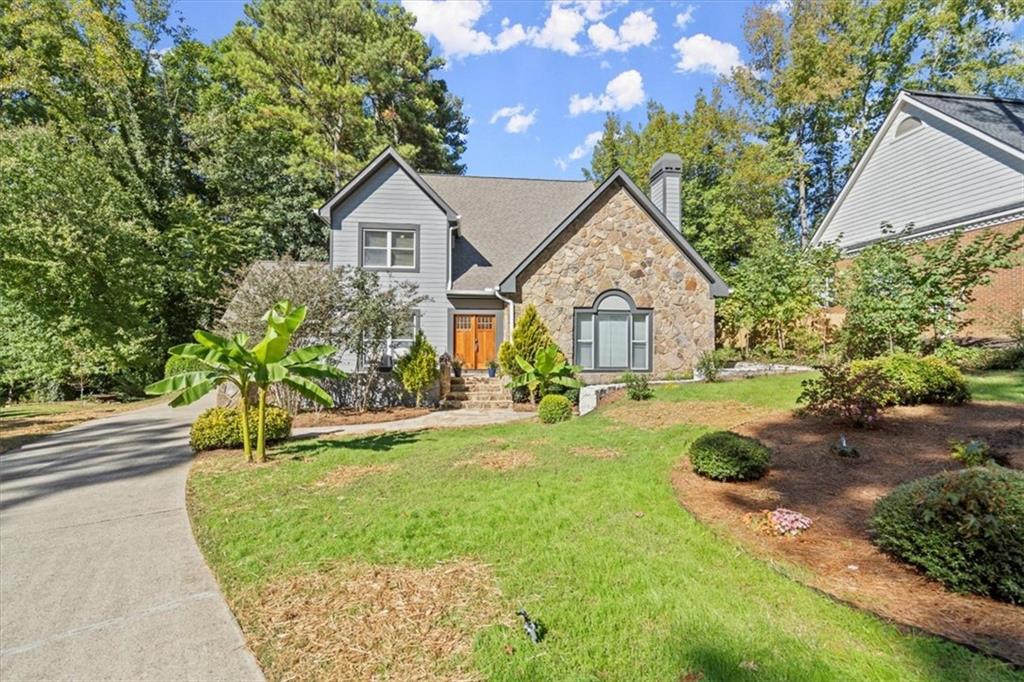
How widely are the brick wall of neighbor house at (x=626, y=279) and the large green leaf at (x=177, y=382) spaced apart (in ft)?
31.3

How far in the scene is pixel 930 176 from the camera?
18.3 meters

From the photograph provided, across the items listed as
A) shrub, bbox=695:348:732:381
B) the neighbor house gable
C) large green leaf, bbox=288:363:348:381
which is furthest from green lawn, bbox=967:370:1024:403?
large green leaf, bbox=288:363:348:381

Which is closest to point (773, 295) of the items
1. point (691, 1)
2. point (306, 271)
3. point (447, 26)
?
point (691, 1)

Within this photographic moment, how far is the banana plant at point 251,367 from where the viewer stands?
23.4 feet

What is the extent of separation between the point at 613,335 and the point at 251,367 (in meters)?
11.2

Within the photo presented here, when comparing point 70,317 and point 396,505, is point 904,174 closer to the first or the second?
point 396,505

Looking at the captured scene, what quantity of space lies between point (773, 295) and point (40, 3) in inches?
1278

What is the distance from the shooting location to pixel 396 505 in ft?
17.8

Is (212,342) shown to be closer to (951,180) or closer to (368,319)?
(368,319)

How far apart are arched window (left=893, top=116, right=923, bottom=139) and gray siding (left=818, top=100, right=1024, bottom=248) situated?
0.46 ft

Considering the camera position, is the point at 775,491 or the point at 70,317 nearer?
the point at 775,491

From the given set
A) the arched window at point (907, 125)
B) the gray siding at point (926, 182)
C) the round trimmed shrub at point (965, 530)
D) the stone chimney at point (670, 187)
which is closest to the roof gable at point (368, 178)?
the stone chimney at point (670, 187)

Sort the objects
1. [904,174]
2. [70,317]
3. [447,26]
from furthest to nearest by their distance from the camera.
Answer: [447,26], [904,174], [70,317]

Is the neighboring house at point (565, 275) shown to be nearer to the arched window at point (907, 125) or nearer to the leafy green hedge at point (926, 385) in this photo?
the leafy green hedge at point (926, 385)
